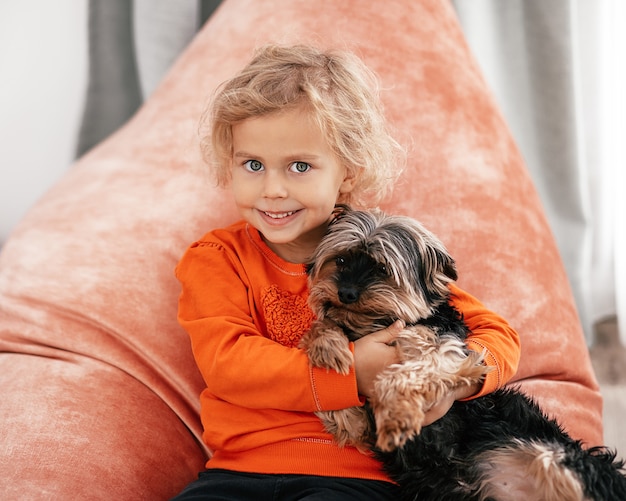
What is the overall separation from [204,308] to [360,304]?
38 cm

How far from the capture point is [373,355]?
1561mm

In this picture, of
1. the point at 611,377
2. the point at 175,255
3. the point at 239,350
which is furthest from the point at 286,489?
the point at 611,377

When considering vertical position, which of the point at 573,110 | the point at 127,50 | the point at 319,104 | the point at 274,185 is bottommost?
the point at 274,185

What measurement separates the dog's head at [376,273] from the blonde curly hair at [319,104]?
0.64 feet

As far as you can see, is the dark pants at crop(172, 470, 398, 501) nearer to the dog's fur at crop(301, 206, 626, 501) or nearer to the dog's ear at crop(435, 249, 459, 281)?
the dog's fur at crop(301, 206, 626, 501)

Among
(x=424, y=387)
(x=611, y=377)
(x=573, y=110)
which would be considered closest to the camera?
(x=424, y=387)

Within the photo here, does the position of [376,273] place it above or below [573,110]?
below

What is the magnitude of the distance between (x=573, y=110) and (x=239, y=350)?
231 cm

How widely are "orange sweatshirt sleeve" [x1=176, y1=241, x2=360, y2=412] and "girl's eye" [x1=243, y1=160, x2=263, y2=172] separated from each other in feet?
0.71

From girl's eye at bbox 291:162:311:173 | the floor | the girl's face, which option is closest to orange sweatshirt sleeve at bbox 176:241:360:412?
the girl's face

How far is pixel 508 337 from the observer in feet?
5.65

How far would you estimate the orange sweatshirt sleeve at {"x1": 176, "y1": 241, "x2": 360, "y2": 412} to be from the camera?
1540mm

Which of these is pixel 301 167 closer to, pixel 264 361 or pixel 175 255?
pixel 264 361

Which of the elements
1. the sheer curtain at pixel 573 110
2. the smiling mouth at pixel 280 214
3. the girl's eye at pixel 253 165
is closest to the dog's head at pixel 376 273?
the smiling mouth at pixel 280 214
